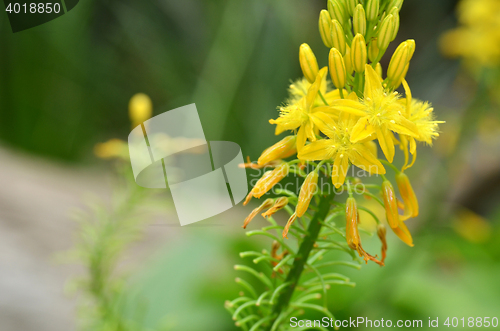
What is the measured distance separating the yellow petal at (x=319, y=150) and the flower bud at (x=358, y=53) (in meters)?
0.13

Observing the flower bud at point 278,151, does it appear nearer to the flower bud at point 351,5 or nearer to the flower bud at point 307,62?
the flower bud at point 307,62

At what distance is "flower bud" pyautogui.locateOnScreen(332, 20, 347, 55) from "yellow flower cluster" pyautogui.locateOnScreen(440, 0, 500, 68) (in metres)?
1.50

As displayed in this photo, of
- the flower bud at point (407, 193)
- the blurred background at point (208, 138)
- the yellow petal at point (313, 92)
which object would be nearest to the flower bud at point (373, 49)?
the yellow petal at point (313, 92)

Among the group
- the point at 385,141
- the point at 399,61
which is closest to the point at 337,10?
the point at 399,61

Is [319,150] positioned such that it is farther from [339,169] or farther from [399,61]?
[399,61]

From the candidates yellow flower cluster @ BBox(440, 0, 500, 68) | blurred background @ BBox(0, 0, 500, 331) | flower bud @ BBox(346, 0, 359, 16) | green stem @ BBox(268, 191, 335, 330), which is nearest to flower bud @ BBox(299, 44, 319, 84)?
flower bud @ BBox(346, 0, 359, 16)

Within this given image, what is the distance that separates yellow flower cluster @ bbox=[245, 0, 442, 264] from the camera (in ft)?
1.81

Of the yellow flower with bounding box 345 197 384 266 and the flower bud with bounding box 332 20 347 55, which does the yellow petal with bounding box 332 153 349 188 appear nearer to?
the yellow flower with bounding box 345 197 384 266

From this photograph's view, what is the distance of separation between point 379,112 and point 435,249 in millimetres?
2229

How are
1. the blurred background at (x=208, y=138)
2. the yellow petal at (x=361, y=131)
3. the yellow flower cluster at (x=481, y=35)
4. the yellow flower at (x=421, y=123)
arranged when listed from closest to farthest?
the yellow petal at (x=361, y=131)
the yellow flower at (x=421, y=123)
the blurred background at (x=208, y=138)
the yellow flower cluster at (x=481, y=35)

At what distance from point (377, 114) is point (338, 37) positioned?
0.49ft

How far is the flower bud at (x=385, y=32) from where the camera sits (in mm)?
561

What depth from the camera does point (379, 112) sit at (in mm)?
555

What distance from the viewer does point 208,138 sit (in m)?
2.58
